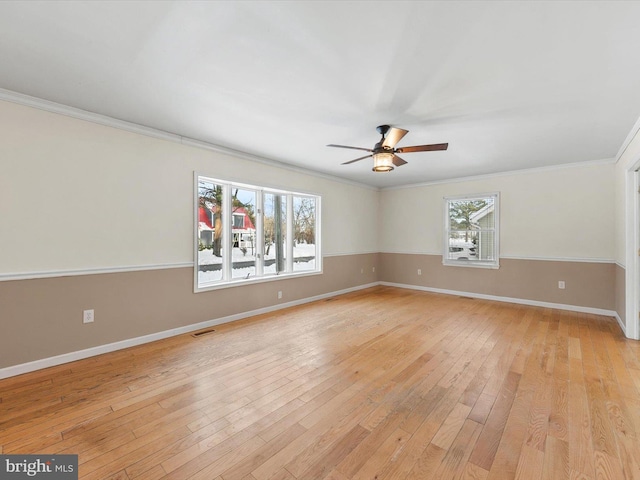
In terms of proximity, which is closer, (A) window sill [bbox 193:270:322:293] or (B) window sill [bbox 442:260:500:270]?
(A) window sill [bbox 193:270:322:293]

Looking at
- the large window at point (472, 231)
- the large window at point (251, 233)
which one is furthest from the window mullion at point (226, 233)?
the large window at point (472, 231)

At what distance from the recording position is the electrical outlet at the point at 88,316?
2916 mm

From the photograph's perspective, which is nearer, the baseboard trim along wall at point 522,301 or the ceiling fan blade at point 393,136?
the ceiling fan blade at point 393,136

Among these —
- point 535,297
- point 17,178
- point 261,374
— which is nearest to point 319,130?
point 261,374

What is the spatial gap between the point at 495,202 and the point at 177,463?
6.15 meters

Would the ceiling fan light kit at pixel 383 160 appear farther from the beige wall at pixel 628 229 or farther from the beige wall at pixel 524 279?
the beige wall at pixel 524 279

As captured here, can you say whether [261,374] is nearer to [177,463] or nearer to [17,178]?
[177,463]

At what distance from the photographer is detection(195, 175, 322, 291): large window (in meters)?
4.04

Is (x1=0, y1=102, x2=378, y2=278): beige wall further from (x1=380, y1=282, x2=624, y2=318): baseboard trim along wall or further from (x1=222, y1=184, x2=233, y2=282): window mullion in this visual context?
(x1=380, y1=282, x2=624, y2=318): baseboard trim along wall

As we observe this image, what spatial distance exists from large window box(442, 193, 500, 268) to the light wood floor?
2.32m

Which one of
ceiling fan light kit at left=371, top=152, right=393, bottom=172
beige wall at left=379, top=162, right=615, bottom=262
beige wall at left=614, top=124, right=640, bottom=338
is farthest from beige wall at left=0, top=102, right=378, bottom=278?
beige wall at left=614, top=124, right=640, bottom=338

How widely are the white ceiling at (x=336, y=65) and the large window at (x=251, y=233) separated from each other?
109cm

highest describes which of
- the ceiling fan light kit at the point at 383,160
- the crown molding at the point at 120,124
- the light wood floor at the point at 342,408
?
the crown molding at the point at 120,124

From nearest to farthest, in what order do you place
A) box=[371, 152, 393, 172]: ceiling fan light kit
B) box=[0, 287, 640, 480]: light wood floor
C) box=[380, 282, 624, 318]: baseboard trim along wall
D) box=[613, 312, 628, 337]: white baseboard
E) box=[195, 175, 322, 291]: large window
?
box=[0, 287, 640, 480]: light wood floor
box=[371, 152, 393, 172]: ceiling fan light kit
box=[613, 312, 628, 337]: white baseboard
box=[195, 175, 322, 291]: large window
box=[380, 282, 624, 318]: baseboard trim along wall
